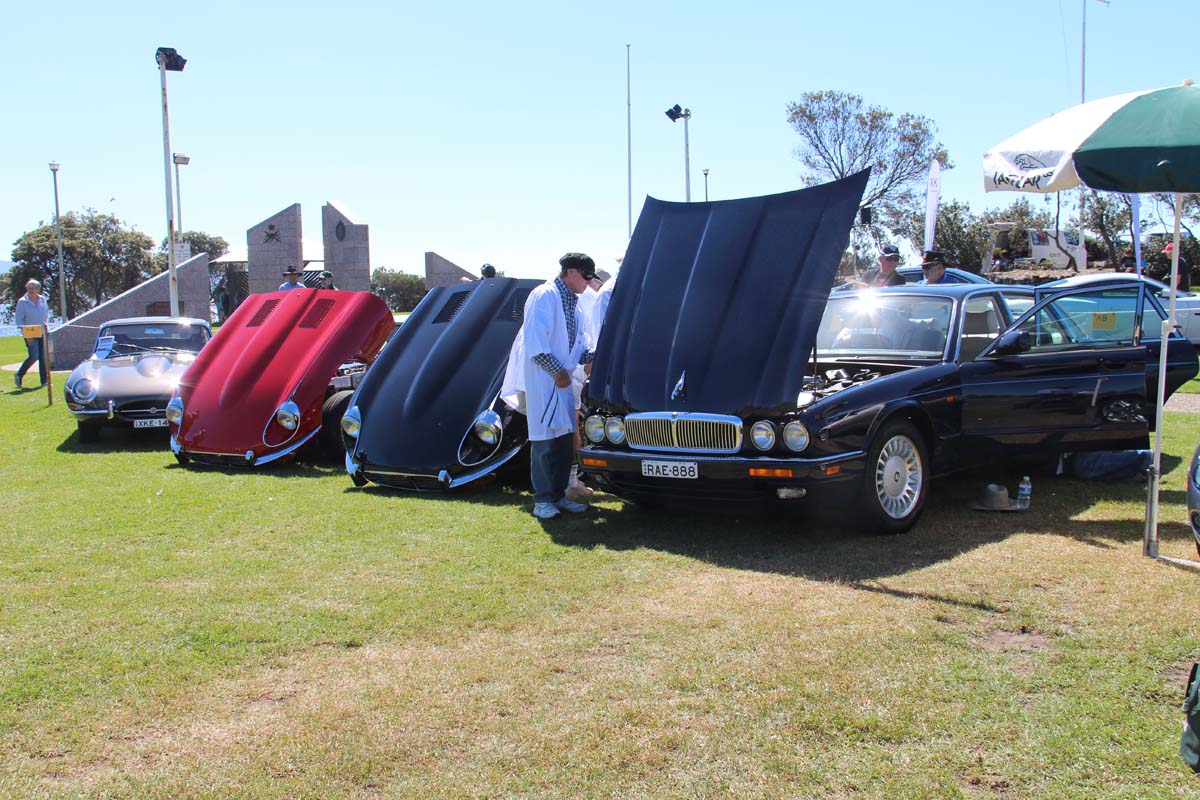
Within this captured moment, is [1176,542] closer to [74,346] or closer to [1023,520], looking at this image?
[1023,520]

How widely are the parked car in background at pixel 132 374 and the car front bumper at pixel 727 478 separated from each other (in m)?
6.16

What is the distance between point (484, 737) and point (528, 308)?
13.2 ft

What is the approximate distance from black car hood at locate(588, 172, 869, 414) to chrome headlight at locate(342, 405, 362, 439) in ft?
7.68

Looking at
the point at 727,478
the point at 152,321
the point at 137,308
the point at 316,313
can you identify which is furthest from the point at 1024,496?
the point at 137,308

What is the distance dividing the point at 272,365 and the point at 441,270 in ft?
59.9

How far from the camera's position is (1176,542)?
5.69m

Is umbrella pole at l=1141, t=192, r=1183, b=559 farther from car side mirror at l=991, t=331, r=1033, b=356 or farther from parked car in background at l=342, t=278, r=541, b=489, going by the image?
parked car in background at l=342, t=278, r=541, b=489

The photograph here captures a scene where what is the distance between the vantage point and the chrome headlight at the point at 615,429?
627cm

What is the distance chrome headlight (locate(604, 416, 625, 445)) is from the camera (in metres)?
6.27

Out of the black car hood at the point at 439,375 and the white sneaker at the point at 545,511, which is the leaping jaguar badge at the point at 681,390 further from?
the black car hood at the point at 439,375

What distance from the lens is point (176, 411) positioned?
30.6 ft

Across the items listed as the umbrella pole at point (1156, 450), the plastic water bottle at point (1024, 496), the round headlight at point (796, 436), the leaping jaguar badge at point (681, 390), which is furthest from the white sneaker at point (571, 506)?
the umbrella pole at point (1156, 450)

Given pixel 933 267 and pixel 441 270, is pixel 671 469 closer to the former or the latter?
pixel 933 267

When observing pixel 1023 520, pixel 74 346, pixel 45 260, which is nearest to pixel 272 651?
pixel 1023 520
